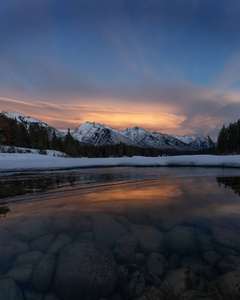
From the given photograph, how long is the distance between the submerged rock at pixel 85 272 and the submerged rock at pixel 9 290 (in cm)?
48

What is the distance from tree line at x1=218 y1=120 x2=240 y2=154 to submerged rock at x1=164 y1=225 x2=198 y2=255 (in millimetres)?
86815

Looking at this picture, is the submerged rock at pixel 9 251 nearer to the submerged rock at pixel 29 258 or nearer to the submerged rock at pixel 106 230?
the submerged rock at pixel 29 258

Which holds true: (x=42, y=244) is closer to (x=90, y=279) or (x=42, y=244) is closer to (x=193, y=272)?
(x=90, y=279)

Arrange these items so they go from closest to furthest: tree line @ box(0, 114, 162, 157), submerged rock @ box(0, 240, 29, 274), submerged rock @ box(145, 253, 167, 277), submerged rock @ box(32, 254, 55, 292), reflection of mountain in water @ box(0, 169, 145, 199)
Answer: submerged rock @ box(32, 254, 55, 292) → submerged rock @ box(145, 253, 167, 277) → submerged rock @ box(0, 240, 29, 274) → reflection of mountain in water @ box(0, 169, 145, 199) → tree line @ box(0, 114, 162, 157)

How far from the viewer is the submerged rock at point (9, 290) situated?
1984 mm

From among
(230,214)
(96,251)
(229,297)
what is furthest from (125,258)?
(230,214)

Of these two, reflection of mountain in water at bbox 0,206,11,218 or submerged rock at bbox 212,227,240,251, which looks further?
reflection of mountain in water at bbox 0,206,11,218

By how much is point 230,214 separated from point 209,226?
3.14 feet

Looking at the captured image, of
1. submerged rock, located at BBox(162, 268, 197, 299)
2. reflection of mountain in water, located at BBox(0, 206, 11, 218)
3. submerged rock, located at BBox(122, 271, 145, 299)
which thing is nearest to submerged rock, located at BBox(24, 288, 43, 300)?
submerged rock, located at BBox(122, 271, 145, 299)

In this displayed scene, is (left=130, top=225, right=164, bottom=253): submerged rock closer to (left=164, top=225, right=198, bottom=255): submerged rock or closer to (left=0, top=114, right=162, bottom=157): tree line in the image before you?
(left=164, top=225, right=198, bottom=255): submerged rock

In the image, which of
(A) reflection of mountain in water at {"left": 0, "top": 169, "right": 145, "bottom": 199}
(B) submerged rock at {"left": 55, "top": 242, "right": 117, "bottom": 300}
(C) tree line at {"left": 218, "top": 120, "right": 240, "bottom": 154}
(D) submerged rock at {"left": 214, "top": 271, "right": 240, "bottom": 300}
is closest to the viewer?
(D) submerged rock at {"left": 214, "top": 271, "right": 240, "bottom": 300}

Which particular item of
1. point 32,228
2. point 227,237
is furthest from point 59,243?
point 227,237

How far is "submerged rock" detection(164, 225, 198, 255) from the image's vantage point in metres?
2.85

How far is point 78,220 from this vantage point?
12.4 ft
